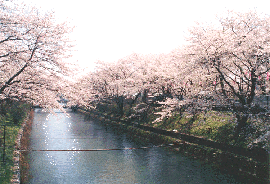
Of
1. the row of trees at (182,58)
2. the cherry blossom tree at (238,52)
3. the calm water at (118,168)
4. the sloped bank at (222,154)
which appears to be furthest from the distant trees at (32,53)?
the sloped bank at (222,154)

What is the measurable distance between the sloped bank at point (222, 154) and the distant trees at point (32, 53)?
35.5 ft

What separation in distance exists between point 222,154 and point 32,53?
13172 millimetres

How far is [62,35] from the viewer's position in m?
13.2

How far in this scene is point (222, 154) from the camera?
16516 millimetres

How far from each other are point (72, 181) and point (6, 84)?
575 centimetres

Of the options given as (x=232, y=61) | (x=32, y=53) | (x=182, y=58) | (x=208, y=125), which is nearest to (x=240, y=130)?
(x=208, y=125)

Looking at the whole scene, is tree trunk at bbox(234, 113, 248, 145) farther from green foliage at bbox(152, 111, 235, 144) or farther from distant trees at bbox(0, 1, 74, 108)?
distant trees at bbox(0, 1, 74, 108)

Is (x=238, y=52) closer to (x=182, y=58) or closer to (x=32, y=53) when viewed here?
(x=182, y=58)

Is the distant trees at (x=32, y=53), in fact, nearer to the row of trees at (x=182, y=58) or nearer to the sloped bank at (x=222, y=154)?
the row of trees at (x=182, y=58)

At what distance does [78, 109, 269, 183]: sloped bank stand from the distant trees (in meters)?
10.8

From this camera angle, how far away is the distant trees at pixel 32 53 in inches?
466

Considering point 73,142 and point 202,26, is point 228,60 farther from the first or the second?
point 73,142

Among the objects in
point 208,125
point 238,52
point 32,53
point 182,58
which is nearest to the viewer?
point 32,53

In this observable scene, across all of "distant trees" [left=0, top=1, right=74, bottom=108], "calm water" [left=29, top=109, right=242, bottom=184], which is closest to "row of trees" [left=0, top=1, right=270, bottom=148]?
"distant trees" [left=0, top=1, right=74, bottom=108]
